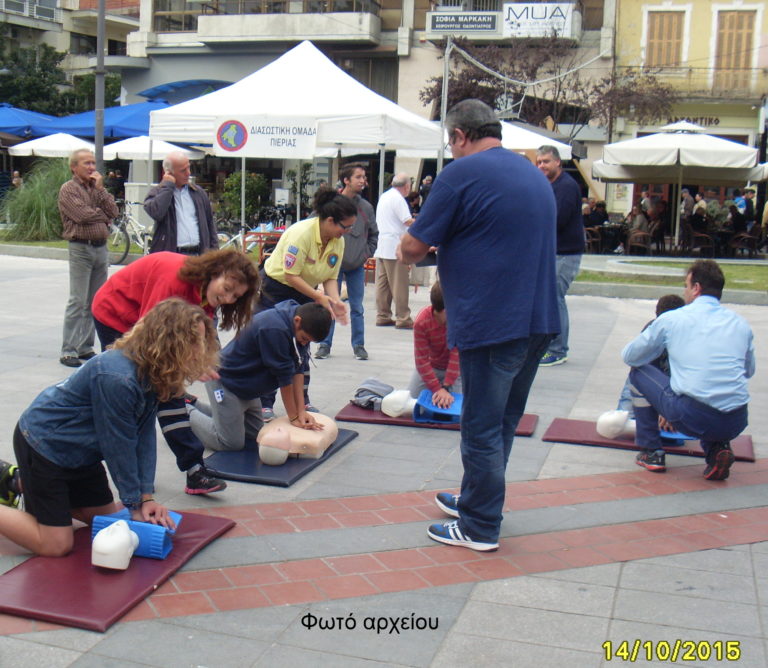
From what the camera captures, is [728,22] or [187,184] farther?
[728,22]

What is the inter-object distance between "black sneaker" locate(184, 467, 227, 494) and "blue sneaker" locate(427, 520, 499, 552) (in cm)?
107

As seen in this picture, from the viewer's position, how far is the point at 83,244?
291 inches

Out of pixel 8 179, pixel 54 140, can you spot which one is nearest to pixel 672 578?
pixel 54 140

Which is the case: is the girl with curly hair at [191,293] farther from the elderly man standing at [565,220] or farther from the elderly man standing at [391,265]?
the elderly man standing at [391,265]

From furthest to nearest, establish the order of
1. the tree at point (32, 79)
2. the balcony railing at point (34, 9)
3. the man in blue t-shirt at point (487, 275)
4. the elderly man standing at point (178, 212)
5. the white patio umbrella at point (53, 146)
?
the balcony railing at point (34, 9), the tree at point (32, 79), the white patio umbrella at point (53, 146), the elderly man standing at point (178, 212), the man in blue t-shirt at point (487, 275)

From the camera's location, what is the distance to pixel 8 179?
1082 inches

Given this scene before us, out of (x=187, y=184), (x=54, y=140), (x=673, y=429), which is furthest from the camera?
(x=54, y=140)

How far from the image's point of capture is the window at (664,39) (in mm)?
29422

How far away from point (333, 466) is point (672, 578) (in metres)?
1.99

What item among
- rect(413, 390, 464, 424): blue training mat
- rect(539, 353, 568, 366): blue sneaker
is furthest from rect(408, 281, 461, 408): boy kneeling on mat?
rect(539, 353, 568, 366): blue sneaker

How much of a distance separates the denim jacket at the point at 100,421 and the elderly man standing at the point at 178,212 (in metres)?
3.86


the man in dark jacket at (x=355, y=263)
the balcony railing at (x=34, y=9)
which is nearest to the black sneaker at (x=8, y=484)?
the man in dark jacket at (x=355, y=263)

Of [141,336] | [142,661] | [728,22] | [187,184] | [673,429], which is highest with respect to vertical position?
[728,22]

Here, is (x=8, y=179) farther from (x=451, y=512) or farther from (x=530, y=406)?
(x=451, y=512)
